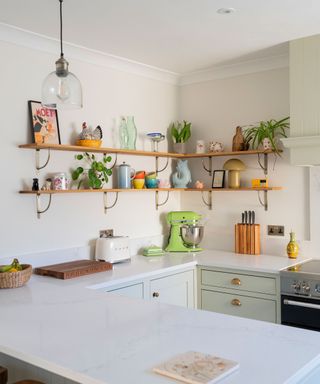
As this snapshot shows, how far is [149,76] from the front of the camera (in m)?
3.94

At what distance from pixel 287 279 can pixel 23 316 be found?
5.57 ft

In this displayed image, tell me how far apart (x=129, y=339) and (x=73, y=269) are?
1280 mm

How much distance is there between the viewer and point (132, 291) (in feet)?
9.61

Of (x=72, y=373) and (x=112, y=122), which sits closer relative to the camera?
(x=72, y=373)

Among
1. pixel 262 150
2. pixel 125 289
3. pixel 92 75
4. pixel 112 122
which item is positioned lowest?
pixel 125 289

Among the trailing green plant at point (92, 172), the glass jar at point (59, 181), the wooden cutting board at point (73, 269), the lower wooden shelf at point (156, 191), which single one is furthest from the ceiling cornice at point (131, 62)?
the wooden cutting board at point (73, 269)

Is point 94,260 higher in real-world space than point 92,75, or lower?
lower

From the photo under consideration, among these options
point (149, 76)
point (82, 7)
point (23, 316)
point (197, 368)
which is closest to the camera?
point (197, 368)

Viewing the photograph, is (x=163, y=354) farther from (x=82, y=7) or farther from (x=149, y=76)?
(x=149, y=76)

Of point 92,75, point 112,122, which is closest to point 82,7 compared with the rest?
point 92,75

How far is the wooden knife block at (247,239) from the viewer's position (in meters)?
3.68

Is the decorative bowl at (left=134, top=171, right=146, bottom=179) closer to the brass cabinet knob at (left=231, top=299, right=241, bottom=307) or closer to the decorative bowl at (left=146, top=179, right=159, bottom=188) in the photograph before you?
the decorative bowl at (left=146, top=179, right=159, bottom=188)

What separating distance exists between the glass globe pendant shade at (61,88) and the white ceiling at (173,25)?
51 cm

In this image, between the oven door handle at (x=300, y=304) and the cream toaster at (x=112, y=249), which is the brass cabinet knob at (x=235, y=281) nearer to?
the oven door handle at (x=300, y=304)
